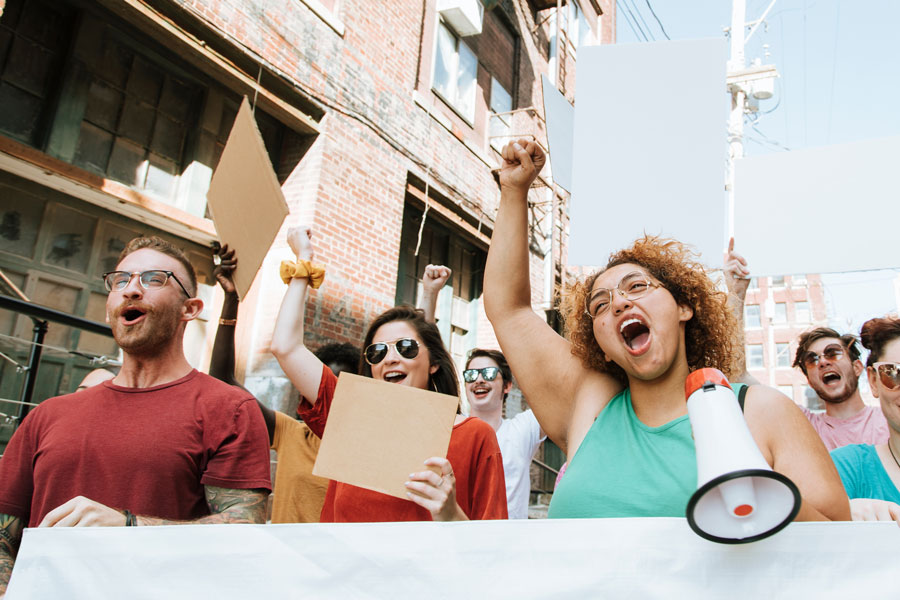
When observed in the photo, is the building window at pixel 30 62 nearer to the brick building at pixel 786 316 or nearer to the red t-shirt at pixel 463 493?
the red t-shirt at pixel 463 493

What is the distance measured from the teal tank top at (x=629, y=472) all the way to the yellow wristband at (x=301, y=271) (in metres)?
1.31

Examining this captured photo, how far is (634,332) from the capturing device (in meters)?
1.68

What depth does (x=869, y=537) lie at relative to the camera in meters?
1.14

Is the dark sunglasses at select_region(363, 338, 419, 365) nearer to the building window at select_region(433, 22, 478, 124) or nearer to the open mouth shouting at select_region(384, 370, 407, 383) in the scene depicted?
the open mouth shouting at select_region(384, 370, 407, 383)

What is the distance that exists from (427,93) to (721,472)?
7565 mm

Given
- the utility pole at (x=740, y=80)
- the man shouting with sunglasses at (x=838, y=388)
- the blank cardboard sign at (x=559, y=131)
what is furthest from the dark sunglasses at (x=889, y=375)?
the utility pole at (x=740, y=80)

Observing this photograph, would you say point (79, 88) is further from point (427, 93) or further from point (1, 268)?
point (427, 93)

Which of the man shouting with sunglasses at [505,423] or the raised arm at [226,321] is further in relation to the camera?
the man shouting with sunglasses at [505,423]

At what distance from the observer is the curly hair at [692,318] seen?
1759 mm

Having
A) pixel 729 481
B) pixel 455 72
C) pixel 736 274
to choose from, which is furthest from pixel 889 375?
pixel 455 72

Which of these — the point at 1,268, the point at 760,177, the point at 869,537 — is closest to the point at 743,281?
the point at 760,177

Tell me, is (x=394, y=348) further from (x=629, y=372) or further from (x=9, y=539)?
(x=9, y=539)

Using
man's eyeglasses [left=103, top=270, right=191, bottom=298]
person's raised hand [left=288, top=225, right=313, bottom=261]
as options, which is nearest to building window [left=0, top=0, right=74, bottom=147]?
person's raised hand [left=288, top=225, right=313, bottom=261]

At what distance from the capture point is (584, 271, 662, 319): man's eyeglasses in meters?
1.69
